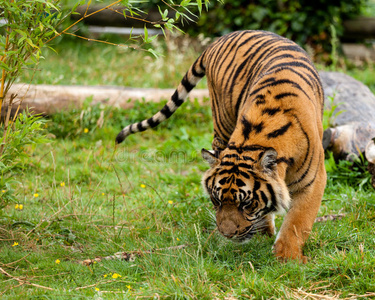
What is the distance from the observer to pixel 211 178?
3205 millimetres

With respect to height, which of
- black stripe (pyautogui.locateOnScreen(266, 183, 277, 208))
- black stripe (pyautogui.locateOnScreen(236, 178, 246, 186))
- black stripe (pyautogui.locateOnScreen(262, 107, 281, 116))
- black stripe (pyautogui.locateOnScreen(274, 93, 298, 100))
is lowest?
black stripe (pyautogui.locateOnScreen(266, 183, 277, 208))

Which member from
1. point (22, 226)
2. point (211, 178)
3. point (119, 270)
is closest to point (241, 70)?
point (211, 178)

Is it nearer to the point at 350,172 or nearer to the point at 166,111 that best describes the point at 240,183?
the point at 166,111

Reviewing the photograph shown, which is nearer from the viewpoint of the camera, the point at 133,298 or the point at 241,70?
the point at 133,298

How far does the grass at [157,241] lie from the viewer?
9.51 feet

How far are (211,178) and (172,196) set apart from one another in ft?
→ 5.38

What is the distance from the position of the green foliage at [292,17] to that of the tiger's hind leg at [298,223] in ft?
22.8

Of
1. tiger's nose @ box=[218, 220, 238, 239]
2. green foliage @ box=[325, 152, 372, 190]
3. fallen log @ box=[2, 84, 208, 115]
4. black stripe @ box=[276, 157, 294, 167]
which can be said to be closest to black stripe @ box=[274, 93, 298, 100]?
black stripe @ box=[276, 157, 294, 167]

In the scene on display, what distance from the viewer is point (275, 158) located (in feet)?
9.80

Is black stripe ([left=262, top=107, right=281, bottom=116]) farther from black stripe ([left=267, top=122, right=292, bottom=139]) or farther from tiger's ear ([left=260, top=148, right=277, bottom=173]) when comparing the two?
tiger's ear ([left=260, top=148, right=277, bottom=173])

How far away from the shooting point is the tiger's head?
303cm

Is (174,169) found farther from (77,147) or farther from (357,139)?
(357,139)

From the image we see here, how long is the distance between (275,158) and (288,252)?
0.75 meters

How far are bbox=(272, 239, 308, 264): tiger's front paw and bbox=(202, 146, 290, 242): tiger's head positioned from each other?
310mm
